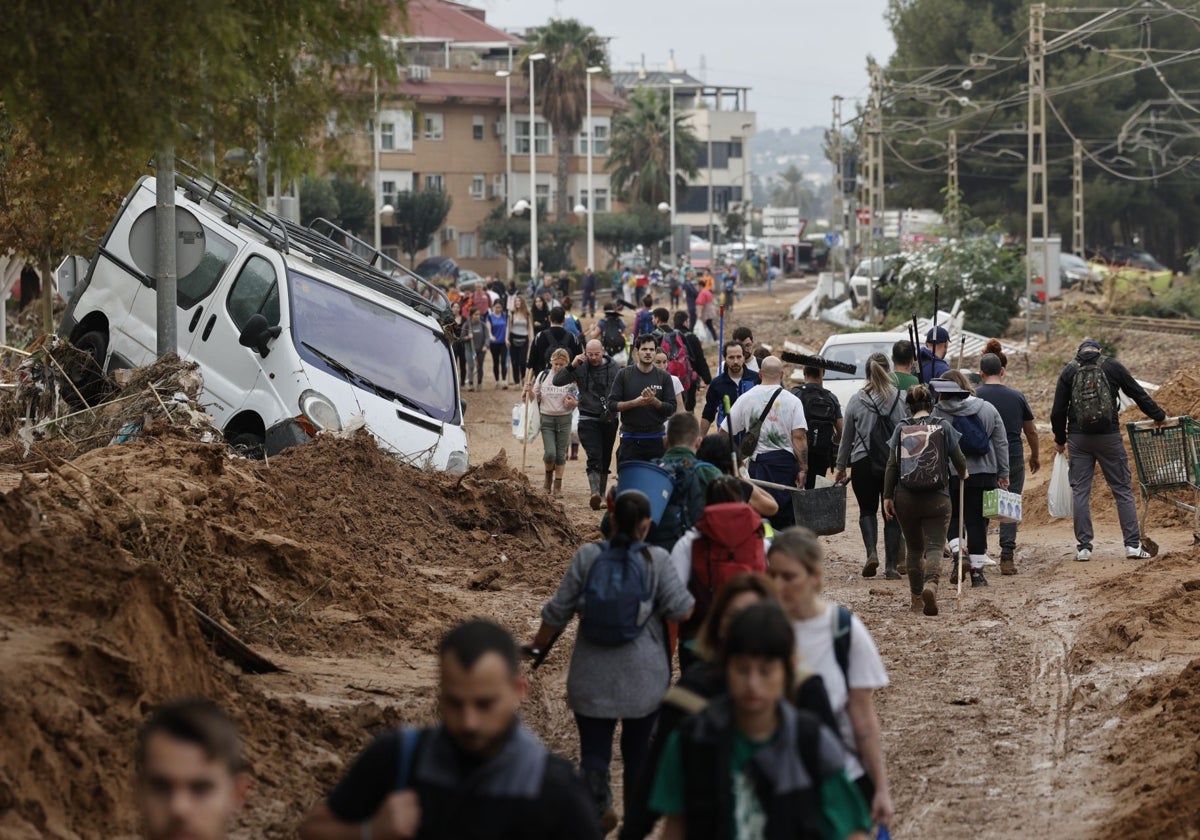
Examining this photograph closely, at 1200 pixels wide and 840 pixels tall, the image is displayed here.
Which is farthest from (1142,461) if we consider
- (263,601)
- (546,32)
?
(546,32)

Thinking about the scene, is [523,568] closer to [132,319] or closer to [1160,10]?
A: [132,319]

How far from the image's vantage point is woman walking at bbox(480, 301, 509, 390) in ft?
110

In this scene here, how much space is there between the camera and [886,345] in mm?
22703

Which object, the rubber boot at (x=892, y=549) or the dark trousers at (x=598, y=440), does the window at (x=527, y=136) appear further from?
the rubber boot at (x=892, y=549)

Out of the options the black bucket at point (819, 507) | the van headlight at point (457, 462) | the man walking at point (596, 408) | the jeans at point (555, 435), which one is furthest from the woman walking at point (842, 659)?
the jeans at point (555, 435)

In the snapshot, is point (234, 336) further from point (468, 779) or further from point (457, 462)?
point (468, 779)

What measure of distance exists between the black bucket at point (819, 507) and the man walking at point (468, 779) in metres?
8.92

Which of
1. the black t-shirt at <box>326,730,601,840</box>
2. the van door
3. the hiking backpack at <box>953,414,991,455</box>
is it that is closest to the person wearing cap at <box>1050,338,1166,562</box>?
the hiking backpack at <box>953,414,991,455</box>

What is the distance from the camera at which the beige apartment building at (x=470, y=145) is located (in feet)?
296

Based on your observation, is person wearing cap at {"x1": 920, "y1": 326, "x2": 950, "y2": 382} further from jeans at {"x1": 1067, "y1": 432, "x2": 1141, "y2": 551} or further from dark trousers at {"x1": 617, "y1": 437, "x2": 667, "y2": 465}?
dark trousers at {"x1": 617, "y1": 437, "x2": 667, "y2": 465}

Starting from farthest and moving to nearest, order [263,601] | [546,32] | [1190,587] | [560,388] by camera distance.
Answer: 1. [546,32]
2. [560,388]
3. [1190,587]
4. [263,601]

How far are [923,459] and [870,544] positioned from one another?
2.52 meters

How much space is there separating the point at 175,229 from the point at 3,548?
23.9 feet

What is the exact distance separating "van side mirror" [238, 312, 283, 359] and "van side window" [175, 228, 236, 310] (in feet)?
4.37
